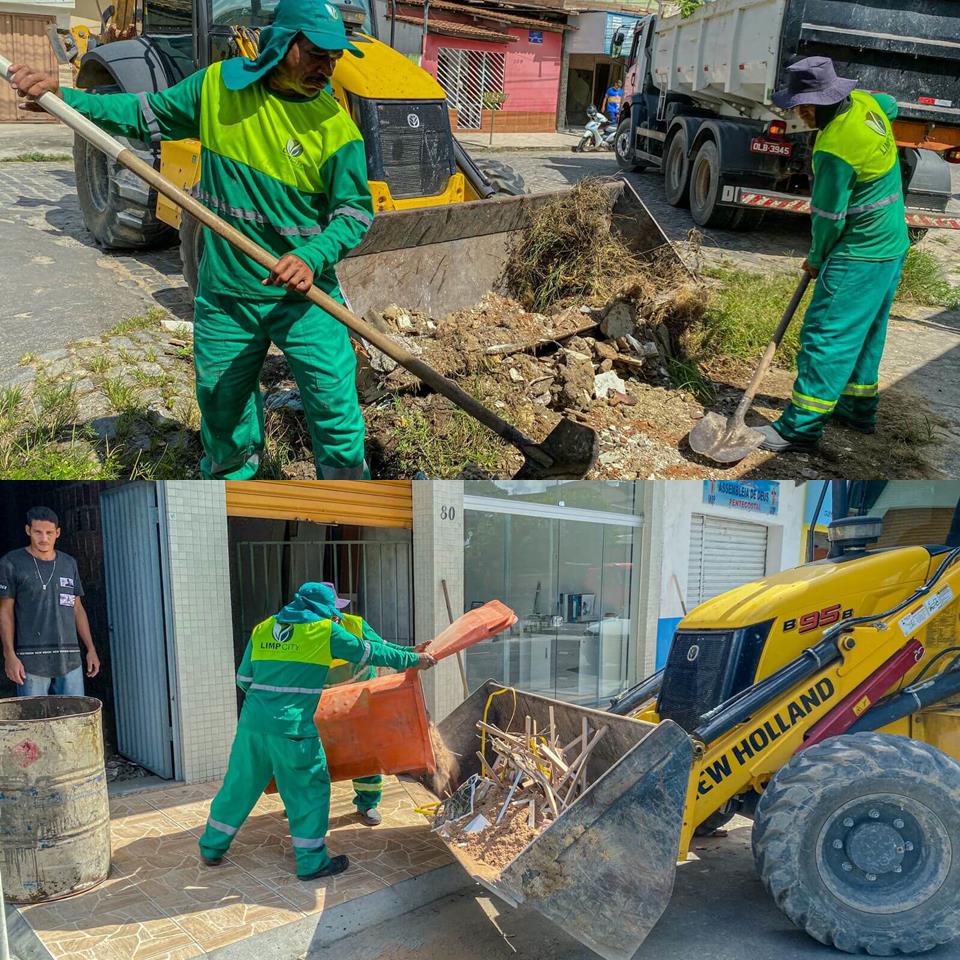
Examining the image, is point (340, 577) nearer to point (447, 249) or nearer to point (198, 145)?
point (447, 249)

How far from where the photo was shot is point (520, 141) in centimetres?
2122

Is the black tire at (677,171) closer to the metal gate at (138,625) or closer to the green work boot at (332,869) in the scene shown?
the metal gate at (138,625)

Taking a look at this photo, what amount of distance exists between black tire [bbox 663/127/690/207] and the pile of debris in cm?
876

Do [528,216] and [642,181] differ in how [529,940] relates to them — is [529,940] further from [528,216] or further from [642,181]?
[642,181]

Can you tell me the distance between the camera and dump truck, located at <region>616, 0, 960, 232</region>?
348 inches

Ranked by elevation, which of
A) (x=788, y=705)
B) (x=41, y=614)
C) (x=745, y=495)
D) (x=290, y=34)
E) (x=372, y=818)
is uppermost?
(x=290, y=34)

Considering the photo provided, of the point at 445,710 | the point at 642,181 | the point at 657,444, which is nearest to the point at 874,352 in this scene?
the point at 657,444

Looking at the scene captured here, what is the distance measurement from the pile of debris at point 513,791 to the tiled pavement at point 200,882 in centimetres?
33

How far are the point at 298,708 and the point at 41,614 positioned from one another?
6.65 ft

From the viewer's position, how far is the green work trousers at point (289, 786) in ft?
13.3

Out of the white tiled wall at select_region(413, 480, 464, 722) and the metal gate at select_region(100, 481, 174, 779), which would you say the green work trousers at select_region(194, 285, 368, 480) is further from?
the white tiled wall at select_region(413, 480, 464, 722)

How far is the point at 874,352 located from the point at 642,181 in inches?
354

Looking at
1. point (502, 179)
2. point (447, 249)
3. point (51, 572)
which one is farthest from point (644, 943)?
point (502, 179)

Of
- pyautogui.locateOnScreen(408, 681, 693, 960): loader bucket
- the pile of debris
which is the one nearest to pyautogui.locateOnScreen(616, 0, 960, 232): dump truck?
the pile of debris
